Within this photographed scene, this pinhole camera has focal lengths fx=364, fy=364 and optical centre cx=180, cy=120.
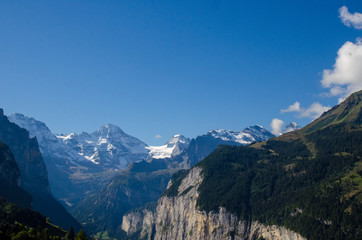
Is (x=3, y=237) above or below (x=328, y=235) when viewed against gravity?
below

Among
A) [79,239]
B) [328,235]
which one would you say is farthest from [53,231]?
Result: [328,235]

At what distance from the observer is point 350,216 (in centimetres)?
19662

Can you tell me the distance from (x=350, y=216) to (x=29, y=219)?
6478 inches

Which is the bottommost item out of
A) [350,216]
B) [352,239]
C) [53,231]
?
[53,231]

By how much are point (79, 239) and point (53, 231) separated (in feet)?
219

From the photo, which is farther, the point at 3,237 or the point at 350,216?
the point at 350,216

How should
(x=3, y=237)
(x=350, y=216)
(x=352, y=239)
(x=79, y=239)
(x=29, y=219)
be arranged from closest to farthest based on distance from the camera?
(x=3, y=237)
(x=79, y=239)
(x=29, y=219)
(x=352, y=239)
(x=350, y=216)

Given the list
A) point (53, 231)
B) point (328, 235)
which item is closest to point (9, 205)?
point (53, 231)

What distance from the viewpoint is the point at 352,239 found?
18412cm

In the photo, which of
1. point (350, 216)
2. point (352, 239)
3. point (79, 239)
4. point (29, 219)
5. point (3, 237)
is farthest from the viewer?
point (350, 216)

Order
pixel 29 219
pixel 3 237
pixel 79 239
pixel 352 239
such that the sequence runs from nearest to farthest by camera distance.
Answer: pixel 3 237 < pixel 79 239 < pixel 29 219 < pixel 352 239

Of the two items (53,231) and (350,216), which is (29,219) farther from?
(350,216)

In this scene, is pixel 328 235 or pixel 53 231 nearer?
→ pixel 53 231

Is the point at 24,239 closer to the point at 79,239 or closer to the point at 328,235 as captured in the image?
the point at 79,239
